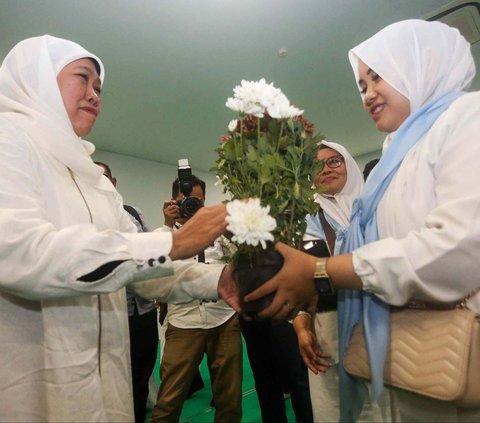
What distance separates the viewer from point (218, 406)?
6.54 feet

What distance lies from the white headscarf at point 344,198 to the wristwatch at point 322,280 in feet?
2.34

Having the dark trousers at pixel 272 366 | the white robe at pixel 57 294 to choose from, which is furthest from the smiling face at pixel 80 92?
the dark trousers at pixel 272 366

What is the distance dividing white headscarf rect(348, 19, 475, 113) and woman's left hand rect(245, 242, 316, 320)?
1.84 ft

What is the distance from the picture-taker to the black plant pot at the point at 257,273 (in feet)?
2.68

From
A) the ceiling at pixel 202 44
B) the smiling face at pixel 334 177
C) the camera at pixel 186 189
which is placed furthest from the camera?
the ceiling at pixel 202 44

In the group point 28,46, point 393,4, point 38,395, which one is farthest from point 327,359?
point 393,4

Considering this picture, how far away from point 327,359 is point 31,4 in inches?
110

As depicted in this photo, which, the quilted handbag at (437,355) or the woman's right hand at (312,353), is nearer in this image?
the quilted handbag at (437,355)

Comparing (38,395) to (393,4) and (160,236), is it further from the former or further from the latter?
(393,4)

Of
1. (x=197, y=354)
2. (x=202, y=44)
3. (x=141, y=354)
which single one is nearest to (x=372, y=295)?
(x=197, y=354)

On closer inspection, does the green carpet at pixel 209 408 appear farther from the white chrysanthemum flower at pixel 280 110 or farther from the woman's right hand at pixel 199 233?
the white chrysanthemum flower at pixel 280 110

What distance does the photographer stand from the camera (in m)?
1.91

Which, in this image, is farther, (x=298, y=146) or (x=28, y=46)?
(x=28, y=46)

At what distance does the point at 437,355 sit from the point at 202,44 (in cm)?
296
